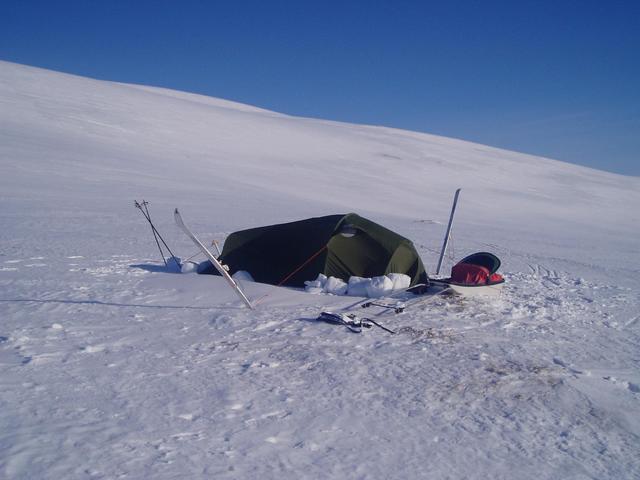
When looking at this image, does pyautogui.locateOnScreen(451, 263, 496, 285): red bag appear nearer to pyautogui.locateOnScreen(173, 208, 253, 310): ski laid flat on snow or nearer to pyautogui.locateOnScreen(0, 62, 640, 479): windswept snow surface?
pyautogui.locateOnScreen(0, 62, 640, 479): windswept snow surface

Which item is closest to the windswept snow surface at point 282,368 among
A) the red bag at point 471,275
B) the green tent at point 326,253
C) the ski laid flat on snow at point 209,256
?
the ski laid flat on snow at point 209,256

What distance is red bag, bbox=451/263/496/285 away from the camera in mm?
10156

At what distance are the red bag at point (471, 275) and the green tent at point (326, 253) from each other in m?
0.60

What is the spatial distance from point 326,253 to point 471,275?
267 cm

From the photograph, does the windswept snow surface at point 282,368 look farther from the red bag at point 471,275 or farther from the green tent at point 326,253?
the green tent at point 326,253

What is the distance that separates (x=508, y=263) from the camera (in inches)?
580

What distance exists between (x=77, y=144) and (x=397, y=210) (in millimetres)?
17452

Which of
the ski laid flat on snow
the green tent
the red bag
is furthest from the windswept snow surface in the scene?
the green tent

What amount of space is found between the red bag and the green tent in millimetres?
605

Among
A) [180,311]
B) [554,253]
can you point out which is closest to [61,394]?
[180,311]

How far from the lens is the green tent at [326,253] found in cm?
1024

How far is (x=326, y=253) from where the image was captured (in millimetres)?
10172

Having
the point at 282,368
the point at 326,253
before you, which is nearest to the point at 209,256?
the point at 282,368

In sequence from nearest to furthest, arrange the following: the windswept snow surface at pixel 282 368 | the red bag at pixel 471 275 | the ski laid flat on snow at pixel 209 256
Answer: the windswept snow surface at pixel 282 368 → the ski laid flat on snow at pixel 209 256 → the red bag at pixel 471 275
